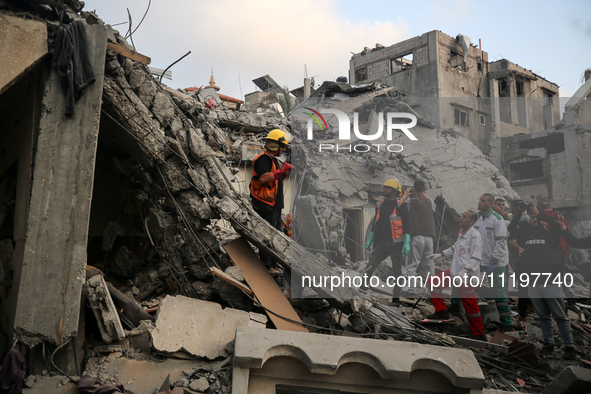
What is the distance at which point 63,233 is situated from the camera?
4.19 metres

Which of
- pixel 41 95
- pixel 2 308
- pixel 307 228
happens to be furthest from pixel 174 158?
pixel 307 228

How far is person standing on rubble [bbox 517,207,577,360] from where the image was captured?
5137 millimetres

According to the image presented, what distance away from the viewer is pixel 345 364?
4.34 meters

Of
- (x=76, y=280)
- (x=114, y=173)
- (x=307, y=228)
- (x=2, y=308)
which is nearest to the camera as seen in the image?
(x=76, y=280)

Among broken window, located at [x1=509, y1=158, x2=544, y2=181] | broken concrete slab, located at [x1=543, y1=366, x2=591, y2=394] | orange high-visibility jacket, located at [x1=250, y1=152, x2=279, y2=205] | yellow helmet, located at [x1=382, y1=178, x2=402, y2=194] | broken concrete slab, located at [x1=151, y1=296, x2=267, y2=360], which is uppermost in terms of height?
broken window, located at [x1=509, y1=158, x2=544, y2=181]

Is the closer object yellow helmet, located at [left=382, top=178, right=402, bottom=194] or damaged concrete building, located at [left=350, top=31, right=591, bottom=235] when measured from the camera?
damaged concrete building, located at [left=350, top=31, right=591, bottom=235]

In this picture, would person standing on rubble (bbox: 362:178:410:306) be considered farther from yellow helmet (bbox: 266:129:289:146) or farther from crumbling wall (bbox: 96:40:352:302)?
yellow helmet (bbox: 266:129:289:146)

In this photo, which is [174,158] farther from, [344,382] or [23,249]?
[344,382]

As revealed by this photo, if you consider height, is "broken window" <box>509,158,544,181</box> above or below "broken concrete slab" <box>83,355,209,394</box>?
above

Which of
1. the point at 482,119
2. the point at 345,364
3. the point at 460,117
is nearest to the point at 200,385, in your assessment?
the point at 345,364

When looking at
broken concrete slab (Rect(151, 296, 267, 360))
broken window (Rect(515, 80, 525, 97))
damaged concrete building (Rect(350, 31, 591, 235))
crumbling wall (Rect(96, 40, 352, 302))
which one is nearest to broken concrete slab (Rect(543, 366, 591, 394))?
damaged concrete building (Rect(350, 31, 591, 235))

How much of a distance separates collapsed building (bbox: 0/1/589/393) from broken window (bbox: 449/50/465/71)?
17287mm

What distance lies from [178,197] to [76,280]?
4.99 feet

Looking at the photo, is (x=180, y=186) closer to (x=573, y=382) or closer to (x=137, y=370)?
(x=137, y=370)
